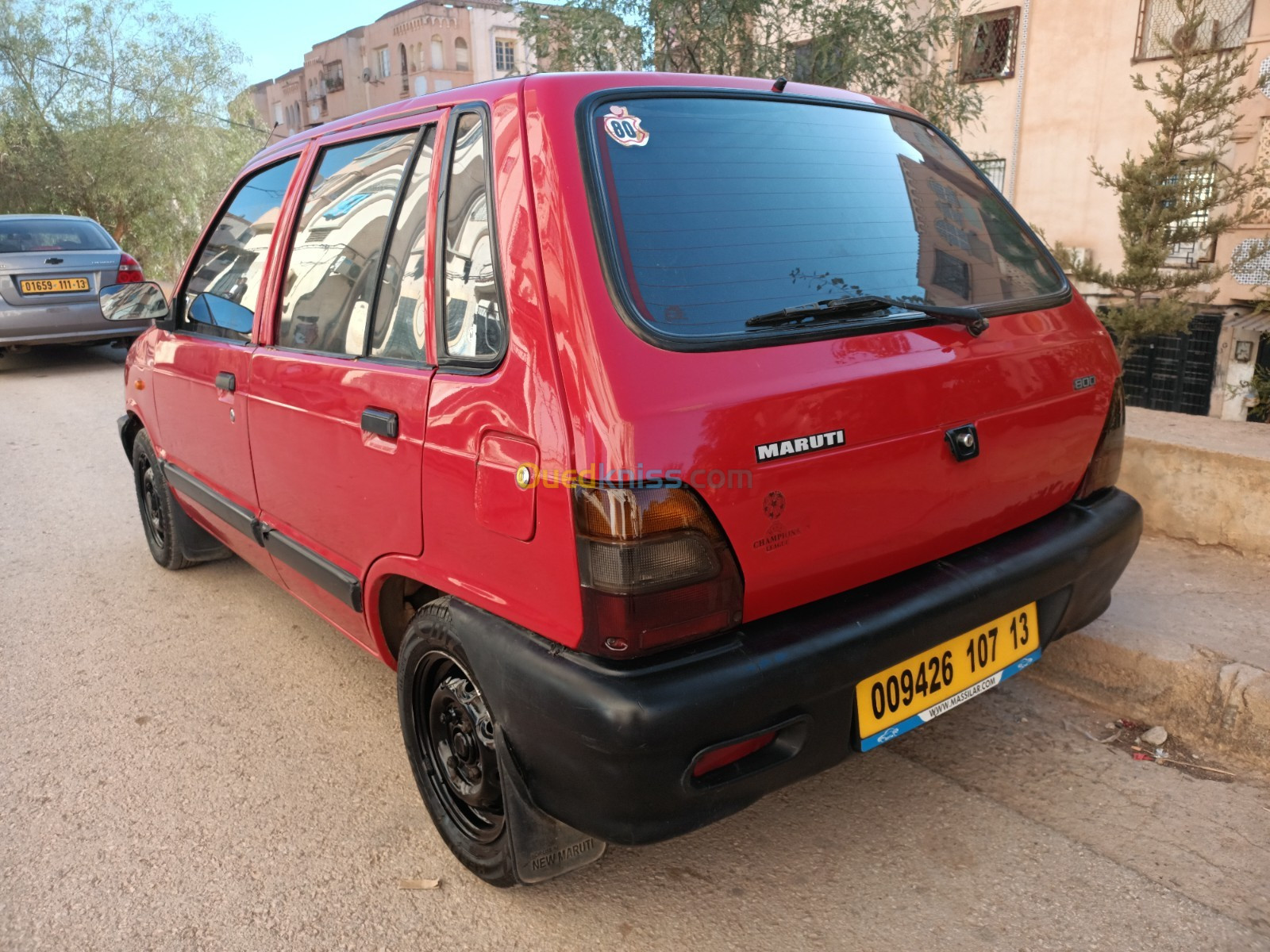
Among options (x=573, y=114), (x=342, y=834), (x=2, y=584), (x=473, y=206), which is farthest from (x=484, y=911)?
(x=2, y=584)

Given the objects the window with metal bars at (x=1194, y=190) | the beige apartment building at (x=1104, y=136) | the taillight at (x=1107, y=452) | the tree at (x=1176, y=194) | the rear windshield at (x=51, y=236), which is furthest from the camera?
the beige apartment building at (x=1104, y=136)

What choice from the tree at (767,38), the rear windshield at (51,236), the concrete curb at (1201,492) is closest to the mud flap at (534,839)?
the concrete curb at (1201,492)

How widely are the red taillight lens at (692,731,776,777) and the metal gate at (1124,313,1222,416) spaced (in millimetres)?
17209

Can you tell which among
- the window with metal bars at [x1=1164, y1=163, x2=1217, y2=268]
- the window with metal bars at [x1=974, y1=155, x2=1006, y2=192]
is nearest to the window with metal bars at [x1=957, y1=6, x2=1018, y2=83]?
the window with metal bars at [x1=974, y1=155, x2=1006, y2=192]

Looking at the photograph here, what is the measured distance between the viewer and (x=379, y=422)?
7.58ft

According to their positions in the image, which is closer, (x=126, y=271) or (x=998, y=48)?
(x=126, y=271)

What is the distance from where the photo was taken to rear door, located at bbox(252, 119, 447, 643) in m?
2.28

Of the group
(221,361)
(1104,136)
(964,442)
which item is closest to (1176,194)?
(1104,136)

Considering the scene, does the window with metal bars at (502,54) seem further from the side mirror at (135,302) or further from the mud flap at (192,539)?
the side mirror at (135,302)

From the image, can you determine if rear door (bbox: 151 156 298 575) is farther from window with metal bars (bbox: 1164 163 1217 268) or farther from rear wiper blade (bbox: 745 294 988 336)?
window with metal bars (bbox: 1164 163 1217 268)

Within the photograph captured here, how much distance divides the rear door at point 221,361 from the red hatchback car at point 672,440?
397mm

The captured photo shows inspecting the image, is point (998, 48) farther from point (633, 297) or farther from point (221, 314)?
point (633, 297)

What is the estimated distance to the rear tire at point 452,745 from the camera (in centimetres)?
219

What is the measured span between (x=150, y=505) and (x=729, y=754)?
3758 mm
